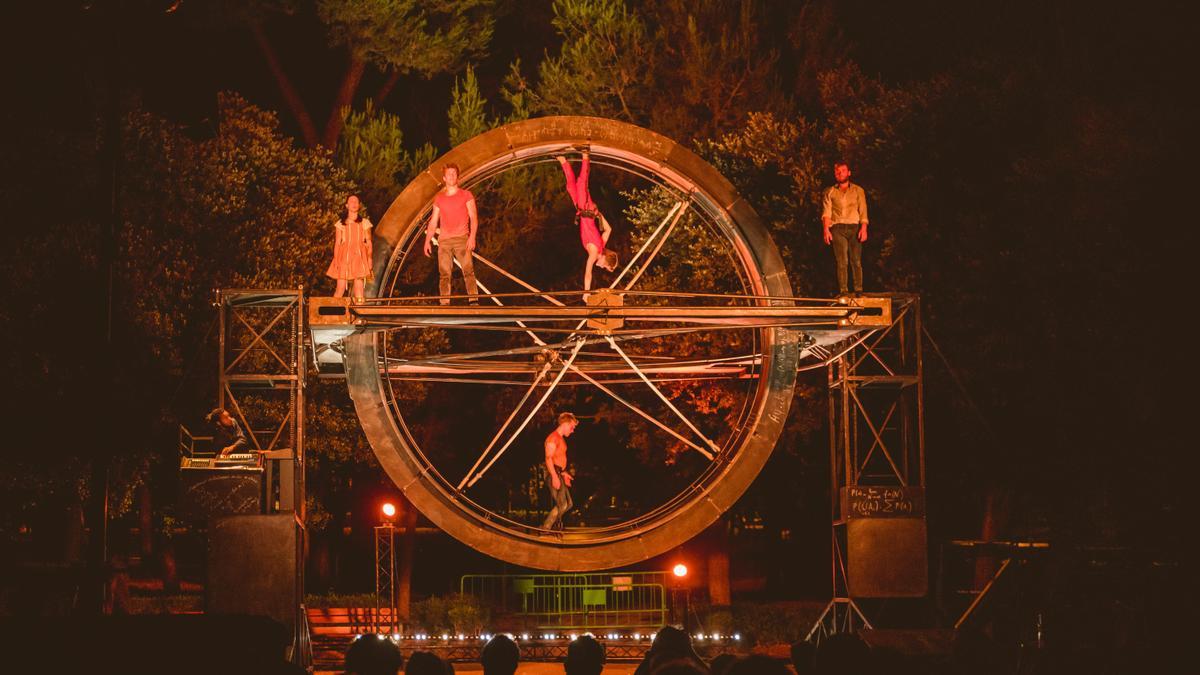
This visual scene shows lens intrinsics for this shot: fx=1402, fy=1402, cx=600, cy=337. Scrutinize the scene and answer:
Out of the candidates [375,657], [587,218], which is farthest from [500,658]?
[587,218]

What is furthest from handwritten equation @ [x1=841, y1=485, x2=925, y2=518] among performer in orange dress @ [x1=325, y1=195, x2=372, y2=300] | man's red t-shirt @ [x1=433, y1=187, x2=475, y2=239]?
performer in orange dress @ [x1=325, y1=195, x2=372, y2=300]

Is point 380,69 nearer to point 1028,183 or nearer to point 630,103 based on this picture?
point 630,103

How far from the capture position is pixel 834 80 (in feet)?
90.2

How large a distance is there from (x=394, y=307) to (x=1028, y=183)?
432 inches

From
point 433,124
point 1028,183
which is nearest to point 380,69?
point 433,124

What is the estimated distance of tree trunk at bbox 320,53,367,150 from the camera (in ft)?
109

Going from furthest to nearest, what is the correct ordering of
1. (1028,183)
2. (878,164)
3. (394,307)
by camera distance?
1. (878,164)
2. (1028,183)
3. (394,307)

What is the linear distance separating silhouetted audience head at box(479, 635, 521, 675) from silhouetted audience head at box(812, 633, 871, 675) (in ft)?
5.13

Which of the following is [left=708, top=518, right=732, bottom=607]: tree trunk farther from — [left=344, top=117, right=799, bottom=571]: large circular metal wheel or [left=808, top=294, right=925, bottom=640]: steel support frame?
[left=344, top=117, right=799, bottom=571]: large circular metal wheel

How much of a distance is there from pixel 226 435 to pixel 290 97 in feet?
60.7

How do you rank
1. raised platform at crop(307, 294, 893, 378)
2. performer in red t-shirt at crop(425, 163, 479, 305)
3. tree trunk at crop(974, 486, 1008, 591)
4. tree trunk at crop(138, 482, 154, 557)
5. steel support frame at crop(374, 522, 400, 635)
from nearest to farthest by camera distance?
1. raised platform at crop(307, 294, 893, 378)
2. performer in red t-shirt at crop(425, 163, 479, 305)
3. tree trunk at crop(974, 486, 1008, 591)
4. steel support frame at crop(374, 522, 400, 635)
5. tree trunk at crop(138, 482, 154, 557)

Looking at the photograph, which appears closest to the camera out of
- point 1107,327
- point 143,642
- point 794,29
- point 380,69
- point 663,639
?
point 143,642

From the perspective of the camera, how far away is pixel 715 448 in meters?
17.9

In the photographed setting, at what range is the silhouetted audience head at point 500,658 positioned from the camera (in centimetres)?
725
